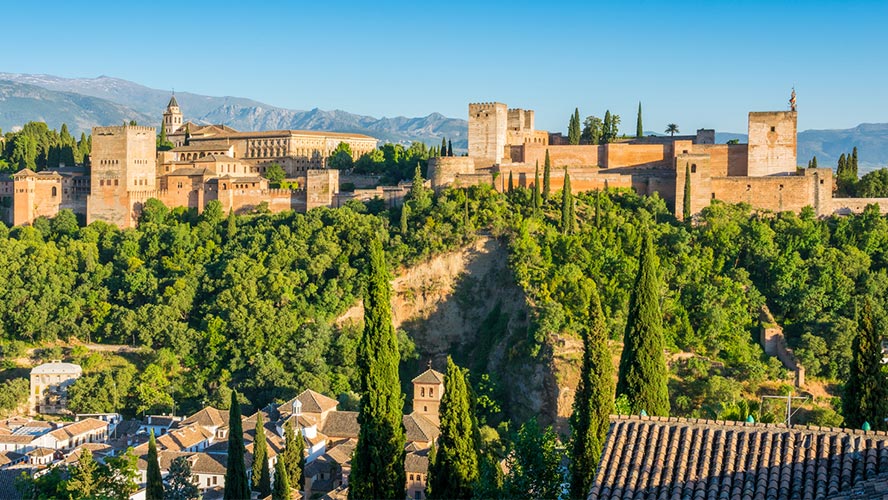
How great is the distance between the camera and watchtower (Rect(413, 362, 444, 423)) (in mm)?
39219

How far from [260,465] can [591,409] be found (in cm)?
1334

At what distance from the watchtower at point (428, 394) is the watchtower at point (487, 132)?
14990 millimetres

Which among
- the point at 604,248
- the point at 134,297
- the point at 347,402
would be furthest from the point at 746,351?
the point at 134,297

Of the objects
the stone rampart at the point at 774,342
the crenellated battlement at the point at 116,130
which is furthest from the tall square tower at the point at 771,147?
the crenellated battlement at the point at 116,130

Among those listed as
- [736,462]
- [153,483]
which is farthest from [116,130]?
[736,462]

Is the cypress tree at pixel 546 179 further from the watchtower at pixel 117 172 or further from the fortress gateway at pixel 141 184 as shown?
the watchtower at pixel 117 172

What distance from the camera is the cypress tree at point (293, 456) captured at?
32.5 metres

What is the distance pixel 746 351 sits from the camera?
40094 mm

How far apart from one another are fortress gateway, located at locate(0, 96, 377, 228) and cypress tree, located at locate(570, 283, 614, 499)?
3189cm

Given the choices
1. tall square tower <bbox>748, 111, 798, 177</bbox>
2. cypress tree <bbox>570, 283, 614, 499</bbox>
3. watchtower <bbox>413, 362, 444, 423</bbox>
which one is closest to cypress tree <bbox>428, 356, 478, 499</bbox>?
cypress tree <bbox>570, 283, 614, 499</bbox>

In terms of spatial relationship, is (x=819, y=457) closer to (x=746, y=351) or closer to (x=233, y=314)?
(x=746, y=351)

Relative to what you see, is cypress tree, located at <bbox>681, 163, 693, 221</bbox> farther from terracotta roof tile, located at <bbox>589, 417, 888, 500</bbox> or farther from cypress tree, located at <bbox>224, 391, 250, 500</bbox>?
terracotta roof tile, located at <bbox>589, 417, 888, 500</bbox>

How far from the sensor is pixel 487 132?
170 ft

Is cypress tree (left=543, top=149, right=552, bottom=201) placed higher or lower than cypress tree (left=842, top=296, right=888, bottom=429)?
higher
